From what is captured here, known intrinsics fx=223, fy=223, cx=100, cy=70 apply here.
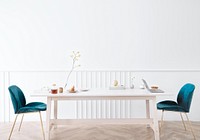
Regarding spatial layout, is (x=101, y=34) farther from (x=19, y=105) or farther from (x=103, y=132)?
(x=19, y=105)

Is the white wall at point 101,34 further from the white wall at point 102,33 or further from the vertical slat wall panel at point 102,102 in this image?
the vertical slat wall panel at point 102,102

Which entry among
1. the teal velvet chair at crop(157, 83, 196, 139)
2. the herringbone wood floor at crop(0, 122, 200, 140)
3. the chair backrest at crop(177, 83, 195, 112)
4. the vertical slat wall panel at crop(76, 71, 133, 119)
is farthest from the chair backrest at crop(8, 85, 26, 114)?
the chair backrest at crop(177, 83, 195, 112)

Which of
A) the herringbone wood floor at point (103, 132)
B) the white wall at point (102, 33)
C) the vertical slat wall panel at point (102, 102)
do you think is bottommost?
the herringbone wood floor at point (103, 132)

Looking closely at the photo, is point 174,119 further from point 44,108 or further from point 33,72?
point 33,72

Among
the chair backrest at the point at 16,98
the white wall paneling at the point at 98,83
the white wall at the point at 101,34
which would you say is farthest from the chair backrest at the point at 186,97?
the chair backrest at the point at 16,98

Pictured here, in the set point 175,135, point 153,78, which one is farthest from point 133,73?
point 175,135

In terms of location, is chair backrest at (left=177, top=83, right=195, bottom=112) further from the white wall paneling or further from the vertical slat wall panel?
the vertical slat wall panel

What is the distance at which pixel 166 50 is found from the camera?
438cm

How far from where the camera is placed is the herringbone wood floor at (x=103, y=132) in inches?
132

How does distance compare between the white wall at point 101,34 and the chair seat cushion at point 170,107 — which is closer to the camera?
the chair seat cushion at point 170,107

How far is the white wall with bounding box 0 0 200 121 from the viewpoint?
4.38m

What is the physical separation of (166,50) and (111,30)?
115 centimetres

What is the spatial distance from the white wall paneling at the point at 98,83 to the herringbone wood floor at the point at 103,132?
0.48 meters

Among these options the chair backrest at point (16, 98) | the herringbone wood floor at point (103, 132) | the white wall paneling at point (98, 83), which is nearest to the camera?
the chair backrest at point (16, 98)
